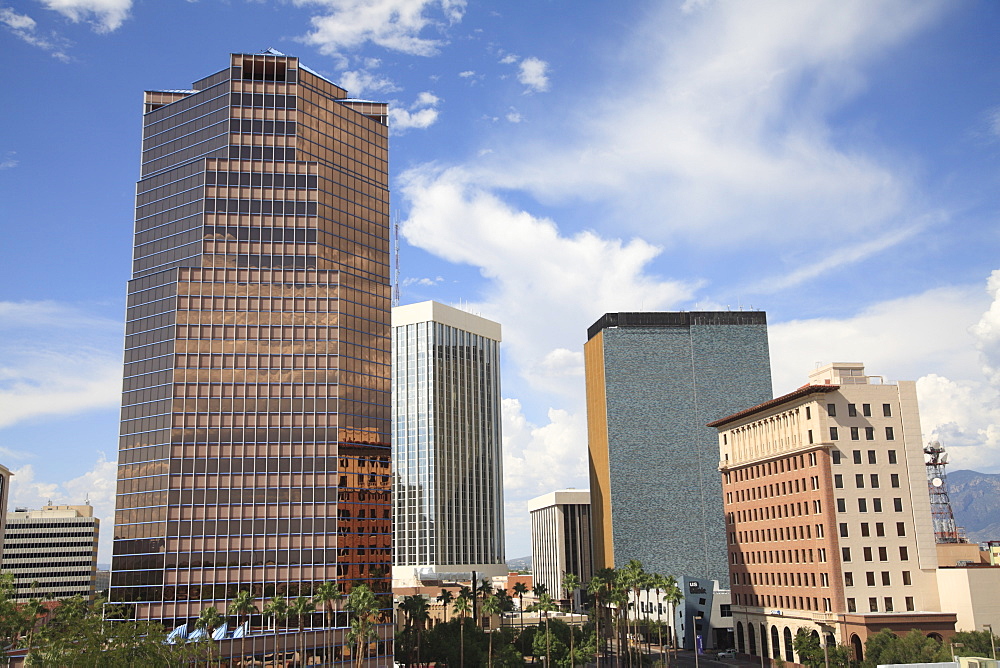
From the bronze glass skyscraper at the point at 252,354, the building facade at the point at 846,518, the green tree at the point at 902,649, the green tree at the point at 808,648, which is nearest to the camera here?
the green tree at the point at 902,649

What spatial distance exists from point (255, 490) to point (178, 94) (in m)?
82.8

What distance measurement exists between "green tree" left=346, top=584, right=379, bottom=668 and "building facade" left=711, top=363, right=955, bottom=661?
2851 inches

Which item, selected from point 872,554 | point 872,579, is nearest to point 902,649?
point 872,579

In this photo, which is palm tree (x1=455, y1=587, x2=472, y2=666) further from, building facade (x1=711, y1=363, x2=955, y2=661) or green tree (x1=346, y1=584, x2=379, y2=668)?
building facade (x1=711, y1=363, x2=955, y2=661)

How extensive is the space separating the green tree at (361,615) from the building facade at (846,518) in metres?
72.4

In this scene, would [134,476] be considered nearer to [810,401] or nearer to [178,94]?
[178,94]

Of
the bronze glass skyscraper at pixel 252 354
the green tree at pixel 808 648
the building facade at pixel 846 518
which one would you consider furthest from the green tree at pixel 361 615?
the building facade at pixel 846 518

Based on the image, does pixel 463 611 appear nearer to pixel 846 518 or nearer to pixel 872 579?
pixel 846 518

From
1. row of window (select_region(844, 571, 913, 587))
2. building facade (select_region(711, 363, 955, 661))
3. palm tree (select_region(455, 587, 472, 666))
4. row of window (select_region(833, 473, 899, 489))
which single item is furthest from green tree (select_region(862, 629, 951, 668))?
palm tree (select_region(455, 587, 472, 666))

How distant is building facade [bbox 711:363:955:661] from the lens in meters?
140

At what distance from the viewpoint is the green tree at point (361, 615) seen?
129875 mm

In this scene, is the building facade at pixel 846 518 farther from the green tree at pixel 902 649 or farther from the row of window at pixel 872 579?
the green tree at pixel 902 649


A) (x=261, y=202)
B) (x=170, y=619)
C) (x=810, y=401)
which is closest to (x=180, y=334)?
(x=261, y=202)

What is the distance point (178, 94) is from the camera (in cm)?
17750
